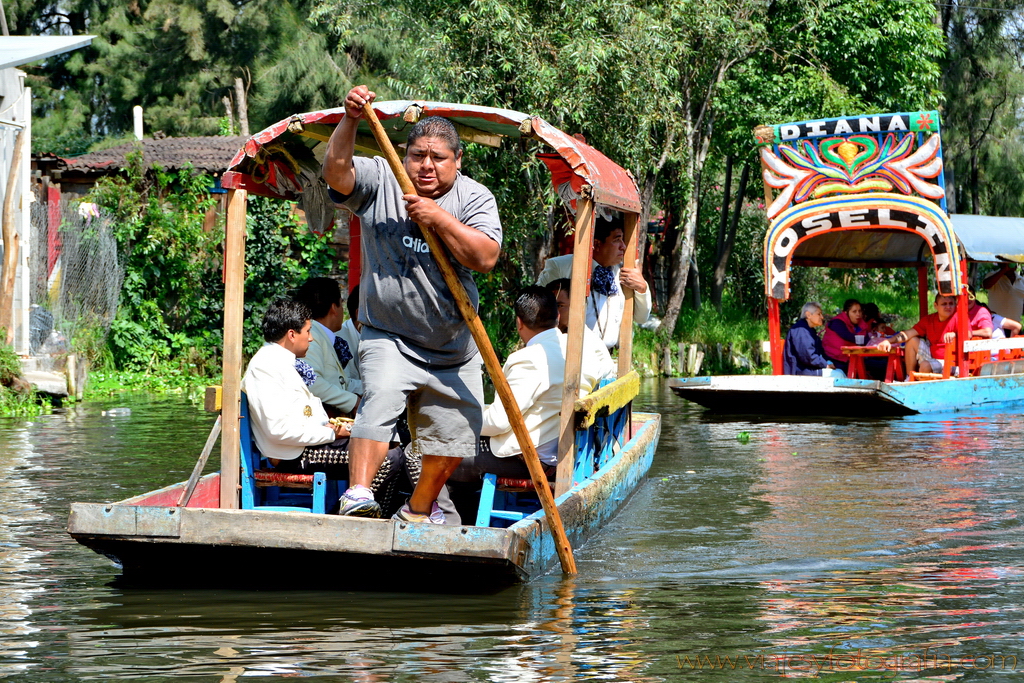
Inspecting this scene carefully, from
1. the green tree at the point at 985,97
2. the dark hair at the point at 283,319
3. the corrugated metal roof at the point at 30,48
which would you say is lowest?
the dark hair at the point at 283,319

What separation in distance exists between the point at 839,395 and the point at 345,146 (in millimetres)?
9244

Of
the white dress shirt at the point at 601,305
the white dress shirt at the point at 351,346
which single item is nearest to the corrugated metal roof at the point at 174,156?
the white dress shirt at the point at 601,305

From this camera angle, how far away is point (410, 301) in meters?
5.15

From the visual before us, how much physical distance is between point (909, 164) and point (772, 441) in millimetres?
3918

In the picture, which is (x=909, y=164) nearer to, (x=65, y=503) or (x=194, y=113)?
(x=65, y=503)

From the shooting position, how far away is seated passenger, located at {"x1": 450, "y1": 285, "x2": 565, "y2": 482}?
6.10 m

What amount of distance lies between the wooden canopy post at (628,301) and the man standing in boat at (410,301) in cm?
259

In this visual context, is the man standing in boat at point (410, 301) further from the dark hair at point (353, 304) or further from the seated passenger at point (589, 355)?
the dark hair at point (353, 304)

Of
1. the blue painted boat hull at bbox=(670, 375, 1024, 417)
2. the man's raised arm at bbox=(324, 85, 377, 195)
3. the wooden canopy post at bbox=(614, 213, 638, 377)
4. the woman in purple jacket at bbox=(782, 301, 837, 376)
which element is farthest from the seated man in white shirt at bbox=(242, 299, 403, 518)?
the woman in purple jacket at bbox=(782, 301, 837, 376)

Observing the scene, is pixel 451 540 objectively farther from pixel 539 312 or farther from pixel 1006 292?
pixel 1006 292

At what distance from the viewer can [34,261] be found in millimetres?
15516

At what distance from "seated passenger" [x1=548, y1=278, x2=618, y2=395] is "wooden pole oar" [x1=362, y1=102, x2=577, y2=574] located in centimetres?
104

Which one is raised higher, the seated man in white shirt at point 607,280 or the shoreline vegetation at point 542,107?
the shoreline vegetation at point 542,107

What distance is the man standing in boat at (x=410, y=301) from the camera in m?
5.16
